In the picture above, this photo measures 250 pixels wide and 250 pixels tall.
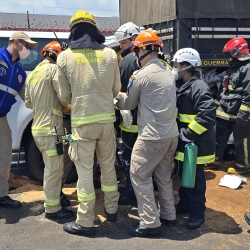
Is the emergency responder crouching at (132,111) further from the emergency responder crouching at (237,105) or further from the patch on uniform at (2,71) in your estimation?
the emergency responder crouching at (237,105)

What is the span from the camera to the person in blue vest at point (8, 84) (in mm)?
3959

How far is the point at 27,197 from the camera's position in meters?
4.36

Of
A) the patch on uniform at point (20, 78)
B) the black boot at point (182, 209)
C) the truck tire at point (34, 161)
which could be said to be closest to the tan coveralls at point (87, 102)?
the patch on uniform at point (20, 78)

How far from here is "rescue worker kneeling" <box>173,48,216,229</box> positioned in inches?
137

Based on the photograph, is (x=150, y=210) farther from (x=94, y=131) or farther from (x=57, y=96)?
(x=57, y=96)

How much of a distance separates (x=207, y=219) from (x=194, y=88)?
4.78 ft

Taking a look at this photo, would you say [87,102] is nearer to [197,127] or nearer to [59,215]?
[197,127]

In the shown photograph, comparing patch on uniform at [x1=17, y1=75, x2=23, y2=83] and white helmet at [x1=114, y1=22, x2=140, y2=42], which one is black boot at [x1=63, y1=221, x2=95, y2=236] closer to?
patch on uniform at [x1=17, y1=75, x2=23, y2=83]

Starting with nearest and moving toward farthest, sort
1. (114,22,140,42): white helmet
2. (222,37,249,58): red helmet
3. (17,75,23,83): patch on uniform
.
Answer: (17,75,23,83): patch on uniform
(114,22,140,42): white helmet
(222,37,249,58): red helmet

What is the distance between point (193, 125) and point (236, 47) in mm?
1983

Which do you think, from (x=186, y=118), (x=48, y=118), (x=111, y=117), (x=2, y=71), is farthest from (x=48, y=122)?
(x=186, y=118)

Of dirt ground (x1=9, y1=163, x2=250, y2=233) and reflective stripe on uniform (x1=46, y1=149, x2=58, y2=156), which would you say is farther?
dirt ground (x1=9, y1=163, x2=250, y2=233)

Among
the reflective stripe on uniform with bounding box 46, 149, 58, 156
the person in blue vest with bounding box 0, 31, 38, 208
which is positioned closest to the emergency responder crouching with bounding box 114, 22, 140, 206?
the reflective stripe on uniform with bounding box 46, 149, 58, 156

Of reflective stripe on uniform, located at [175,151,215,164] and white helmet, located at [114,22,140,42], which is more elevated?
white helmet, located at [114,22,140,42]
